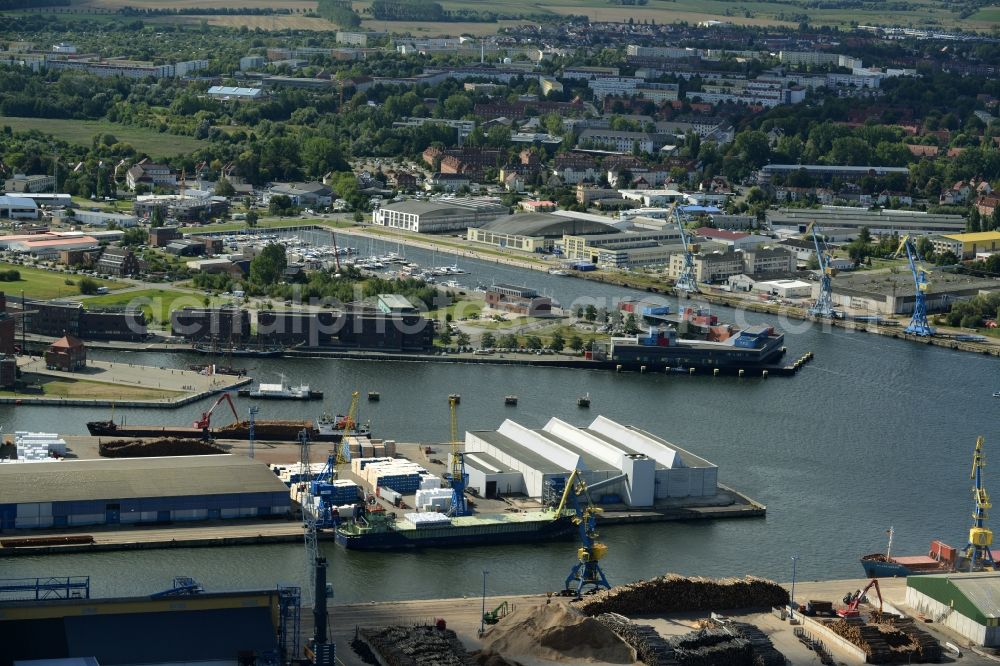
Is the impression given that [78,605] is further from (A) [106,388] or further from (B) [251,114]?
(B) [251,114]

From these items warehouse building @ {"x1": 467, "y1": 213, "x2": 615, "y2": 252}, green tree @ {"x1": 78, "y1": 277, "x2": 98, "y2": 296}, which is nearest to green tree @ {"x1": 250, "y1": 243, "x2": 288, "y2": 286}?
green tree @ {"x1": 78, "y1": 277, "x2": 98, "y2": 296}

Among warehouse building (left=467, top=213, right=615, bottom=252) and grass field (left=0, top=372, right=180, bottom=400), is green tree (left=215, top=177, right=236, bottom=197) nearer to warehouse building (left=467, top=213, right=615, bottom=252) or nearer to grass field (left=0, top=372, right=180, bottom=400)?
warehouse building (left=467, top=213, right=615, bottom=252)

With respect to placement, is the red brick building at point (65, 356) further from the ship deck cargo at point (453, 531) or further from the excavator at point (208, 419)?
the ship deck cargo at point (453, 531)

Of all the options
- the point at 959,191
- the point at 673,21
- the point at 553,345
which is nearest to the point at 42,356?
the point at 553,345

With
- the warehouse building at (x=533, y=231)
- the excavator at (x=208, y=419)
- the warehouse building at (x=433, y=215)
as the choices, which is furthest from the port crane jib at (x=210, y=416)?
the warehouse building at (x=433, y=215)

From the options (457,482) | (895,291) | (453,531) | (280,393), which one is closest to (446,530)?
(453,531)
